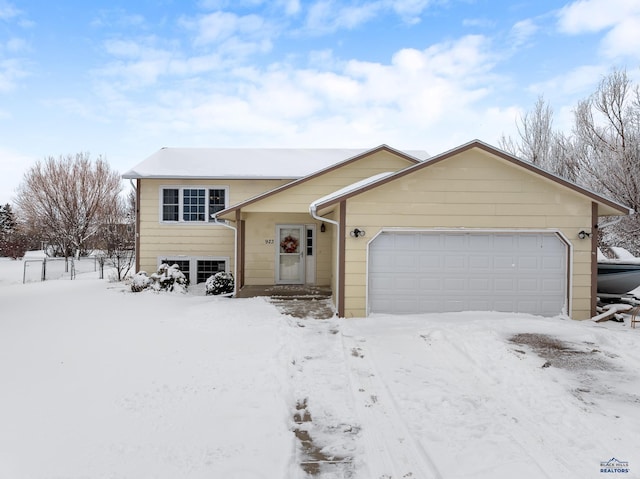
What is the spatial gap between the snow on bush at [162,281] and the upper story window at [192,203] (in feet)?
7.12

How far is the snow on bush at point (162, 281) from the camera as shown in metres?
11.3

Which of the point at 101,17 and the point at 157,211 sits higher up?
the point at 101,17

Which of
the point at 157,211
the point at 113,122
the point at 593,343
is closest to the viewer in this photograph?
the point at 593,343

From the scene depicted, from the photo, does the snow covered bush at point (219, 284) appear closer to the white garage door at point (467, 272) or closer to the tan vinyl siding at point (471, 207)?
the tan vinyl siding at point (471, 207)

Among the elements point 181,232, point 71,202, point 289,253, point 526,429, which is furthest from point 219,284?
point 71,202

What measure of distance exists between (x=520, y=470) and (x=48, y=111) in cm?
2173

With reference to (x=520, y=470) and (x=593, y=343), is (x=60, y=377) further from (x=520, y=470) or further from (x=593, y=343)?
(x=593, y=343)

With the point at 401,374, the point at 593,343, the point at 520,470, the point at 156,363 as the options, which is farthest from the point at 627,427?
the point at 156,363

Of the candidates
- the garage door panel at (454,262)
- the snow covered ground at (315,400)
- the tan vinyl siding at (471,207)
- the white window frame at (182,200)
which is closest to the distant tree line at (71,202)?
the white window frame at (182,200)

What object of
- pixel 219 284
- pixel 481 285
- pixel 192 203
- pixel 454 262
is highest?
pixel 192 203

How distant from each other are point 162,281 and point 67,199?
17.4 meters

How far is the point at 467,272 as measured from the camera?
8.53m

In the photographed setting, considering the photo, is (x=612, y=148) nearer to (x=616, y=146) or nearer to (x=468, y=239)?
(x=616, y=146)

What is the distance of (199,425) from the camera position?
11.7 feet
